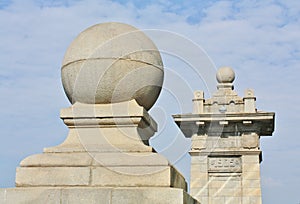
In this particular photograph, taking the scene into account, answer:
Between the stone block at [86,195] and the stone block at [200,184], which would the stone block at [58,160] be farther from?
the stone block at [200,184]

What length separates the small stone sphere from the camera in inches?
819

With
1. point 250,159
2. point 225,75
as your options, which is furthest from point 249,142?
point 225,75

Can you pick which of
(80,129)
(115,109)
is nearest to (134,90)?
(115,109)

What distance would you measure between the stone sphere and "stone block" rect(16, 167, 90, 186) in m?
1.09

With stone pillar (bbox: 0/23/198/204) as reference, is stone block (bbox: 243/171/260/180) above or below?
above

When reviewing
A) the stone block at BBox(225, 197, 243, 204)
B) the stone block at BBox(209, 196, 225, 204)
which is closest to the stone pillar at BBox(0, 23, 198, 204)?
the stone block at BBox(225, 197, 243, 204)

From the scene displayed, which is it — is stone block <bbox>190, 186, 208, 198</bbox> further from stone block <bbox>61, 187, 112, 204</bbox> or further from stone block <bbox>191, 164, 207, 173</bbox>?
stone block <bbox>61, 187, 112, 204</bbox>

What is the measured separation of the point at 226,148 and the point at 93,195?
13.3 meters

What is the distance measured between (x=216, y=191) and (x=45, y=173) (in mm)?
13060

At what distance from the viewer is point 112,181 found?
7.26m

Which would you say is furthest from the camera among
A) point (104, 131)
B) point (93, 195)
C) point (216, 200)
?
point (216, 200)

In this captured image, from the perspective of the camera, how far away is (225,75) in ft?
68.4

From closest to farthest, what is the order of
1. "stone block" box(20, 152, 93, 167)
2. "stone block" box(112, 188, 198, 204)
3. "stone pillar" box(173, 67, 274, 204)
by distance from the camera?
"stone block" box(112, 188, 198, 204)
"stone block" box(20, 152, 93, 167)
"stone pillar" box(173, 67, 274, 204)

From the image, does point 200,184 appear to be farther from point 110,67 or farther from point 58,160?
point 58,160
